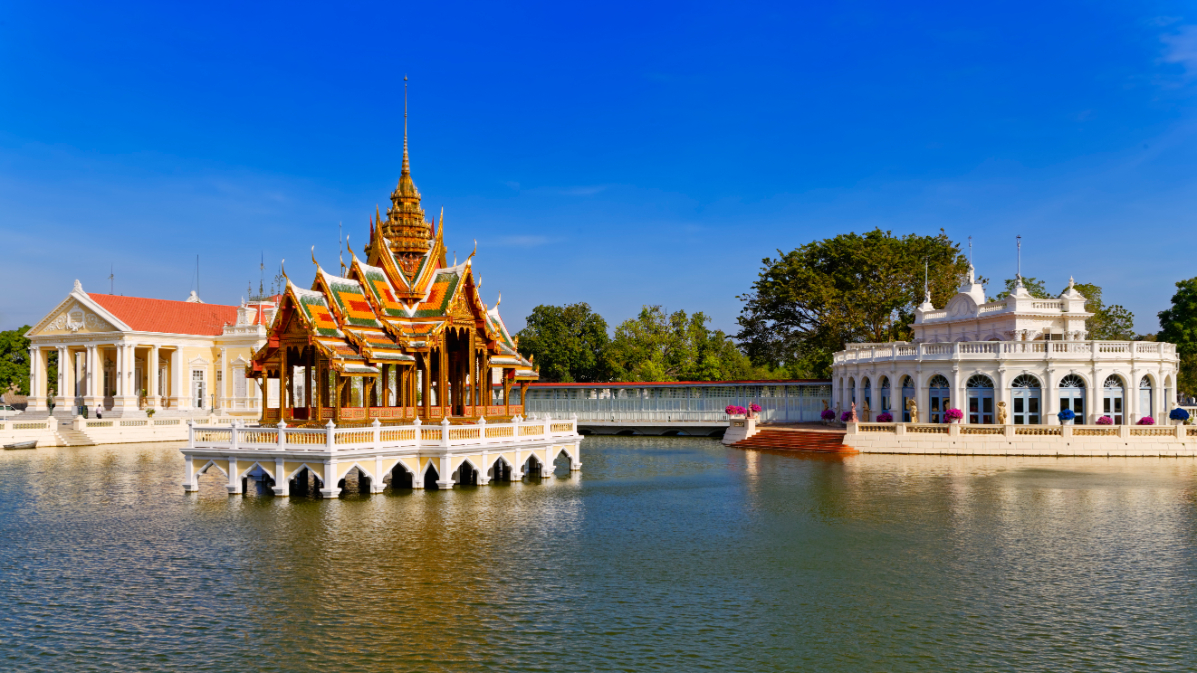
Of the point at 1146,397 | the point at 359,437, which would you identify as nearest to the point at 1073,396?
the point at 1146,397

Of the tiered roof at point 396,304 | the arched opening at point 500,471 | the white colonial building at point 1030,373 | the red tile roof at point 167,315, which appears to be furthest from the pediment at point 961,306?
the red tile roof at point 167,315

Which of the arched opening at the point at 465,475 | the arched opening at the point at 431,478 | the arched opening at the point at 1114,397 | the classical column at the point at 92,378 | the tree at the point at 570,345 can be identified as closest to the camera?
the arched opening at the point at 431,478

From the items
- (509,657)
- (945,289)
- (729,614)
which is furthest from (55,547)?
(945,289)

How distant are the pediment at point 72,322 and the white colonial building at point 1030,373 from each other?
50165mm

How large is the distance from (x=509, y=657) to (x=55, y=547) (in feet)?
38.8

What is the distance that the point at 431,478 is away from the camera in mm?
28062

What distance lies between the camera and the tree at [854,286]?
62.2m

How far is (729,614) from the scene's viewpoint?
13062mm

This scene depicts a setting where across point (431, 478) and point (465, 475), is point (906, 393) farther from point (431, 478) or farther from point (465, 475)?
point (431, 478)

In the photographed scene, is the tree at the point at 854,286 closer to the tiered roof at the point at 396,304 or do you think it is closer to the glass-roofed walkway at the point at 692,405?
the glass-roofed walkway at the point at 692,405

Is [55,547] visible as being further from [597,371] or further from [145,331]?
[597,371]

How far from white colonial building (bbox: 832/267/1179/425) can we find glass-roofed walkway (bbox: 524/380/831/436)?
8246mm

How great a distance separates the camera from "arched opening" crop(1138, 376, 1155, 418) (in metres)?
42.0

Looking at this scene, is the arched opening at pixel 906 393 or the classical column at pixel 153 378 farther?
the classical column at pixel 153 378
